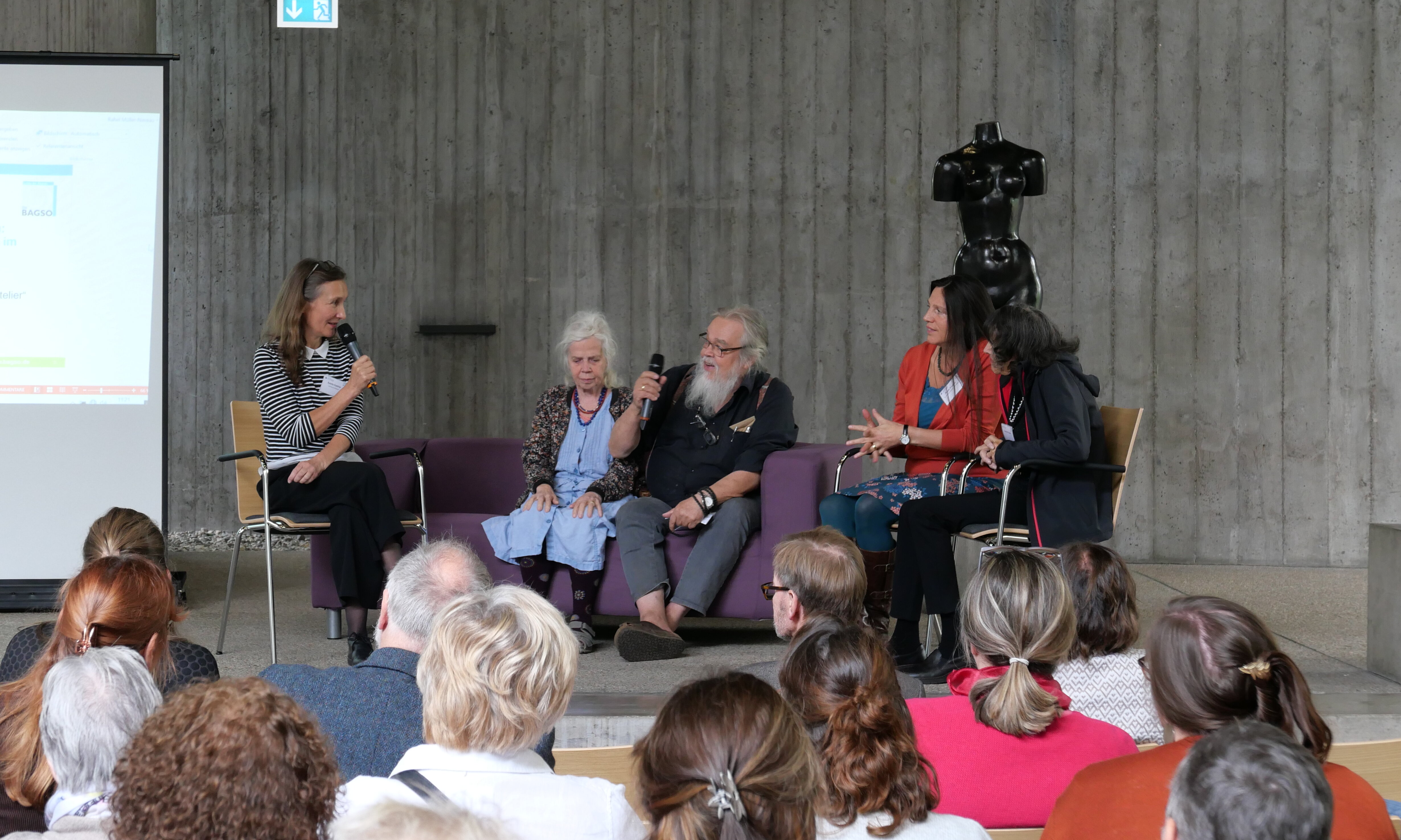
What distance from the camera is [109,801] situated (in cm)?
105

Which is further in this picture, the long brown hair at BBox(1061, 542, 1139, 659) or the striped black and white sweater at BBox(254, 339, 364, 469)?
the striped black and white sweater at BBox(254, 339, 364, 469)

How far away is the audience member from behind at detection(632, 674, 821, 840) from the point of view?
106cm

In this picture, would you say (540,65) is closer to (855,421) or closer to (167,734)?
(855,421)

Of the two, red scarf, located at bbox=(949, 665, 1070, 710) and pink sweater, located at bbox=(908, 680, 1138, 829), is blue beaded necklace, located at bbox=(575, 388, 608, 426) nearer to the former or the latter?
red scarf, located at bbox=(949, 665, 1070, 710)

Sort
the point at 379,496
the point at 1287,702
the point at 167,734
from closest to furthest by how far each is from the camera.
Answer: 1. the point at 167,734
2. the point at 1287,702
3. the point at 379,496

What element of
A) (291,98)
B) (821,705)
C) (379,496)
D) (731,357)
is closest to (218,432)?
(291,98)

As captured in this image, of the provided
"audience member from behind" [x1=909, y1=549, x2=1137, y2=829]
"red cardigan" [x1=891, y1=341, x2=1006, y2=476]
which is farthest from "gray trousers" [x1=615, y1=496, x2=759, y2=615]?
"audience member from behind" [x1=909, y1=549, x2=1137, y2=829]

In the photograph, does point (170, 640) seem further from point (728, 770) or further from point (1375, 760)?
point (1375, 760)

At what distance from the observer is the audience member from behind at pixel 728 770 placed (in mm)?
1060

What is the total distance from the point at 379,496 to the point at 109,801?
2.93m

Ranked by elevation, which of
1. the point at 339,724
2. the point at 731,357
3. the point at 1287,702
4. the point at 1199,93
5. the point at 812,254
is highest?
the point at 1199,93

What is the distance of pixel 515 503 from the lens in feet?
15.5

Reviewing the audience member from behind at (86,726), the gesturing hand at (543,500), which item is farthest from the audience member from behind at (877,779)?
the gesturing hand at (543,500)

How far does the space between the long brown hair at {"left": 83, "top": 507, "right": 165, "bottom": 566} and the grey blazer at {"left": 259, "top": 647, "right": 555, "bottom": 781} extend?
1017mm
